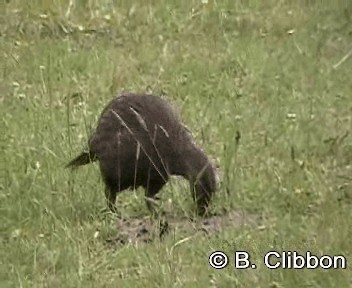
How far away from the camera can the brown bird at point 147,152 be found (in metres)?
4.97

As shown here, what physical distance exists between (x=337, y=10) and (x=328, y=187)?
3.31m

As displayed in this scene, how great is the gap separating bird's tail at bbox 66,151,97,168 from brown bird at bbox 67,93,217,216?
0.31ft

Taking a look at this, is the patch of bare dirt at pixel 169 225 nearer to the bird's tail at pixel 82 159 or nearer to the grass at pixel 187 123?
the grass at pixel 187 123

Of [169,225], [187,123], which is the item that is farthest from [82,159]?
[187,123]

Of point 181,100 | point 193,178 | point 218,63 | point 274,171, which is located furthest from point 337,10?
point 193,178

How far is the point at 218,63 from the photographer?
286 inches

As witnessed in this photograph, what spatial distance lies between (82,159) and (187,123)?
111 cm

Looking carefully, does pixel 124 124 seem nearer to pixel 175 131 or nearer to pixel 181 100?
pixel 175 131

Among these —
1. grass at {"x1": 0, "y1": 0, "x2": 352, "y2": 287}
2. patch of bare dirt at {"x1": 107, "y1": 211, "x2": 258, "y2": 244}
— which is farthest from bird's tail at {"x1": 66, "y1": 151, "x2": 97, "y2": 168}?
patch of bare dirt at {"x1": 107, "y1": 211, "x2": 258, "y2": 244}

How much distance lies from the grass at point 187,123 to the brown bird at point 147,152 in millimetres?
133

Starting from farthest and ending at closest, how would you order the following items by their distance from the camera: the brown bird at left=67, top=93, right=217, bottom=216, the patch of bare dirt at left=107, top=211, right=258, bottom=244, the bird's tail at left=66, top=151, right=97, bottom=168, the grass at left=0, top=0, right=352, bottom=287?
1. the bird's tail at left=66, top=151, right=97, bottom=168
2. the brown bird at left=67, top=93, right=217, bottom=216
3. the patch of bare dirt at left=107, top=211, right=258, bottom=244
4. the grass at left=0, top=0, right=352, bottom=287

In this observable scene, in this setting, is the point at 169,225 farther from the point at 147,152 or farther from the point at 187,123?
the point at 187,123

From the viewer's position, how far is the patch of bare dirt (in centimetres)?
479

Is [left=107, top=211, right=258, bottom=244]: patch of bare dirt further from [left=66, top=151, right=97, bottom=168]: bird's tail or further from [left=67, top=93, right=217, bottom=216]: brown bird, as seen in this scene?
[left=66, top=151, right=97, bottom=168]: bird's tail
